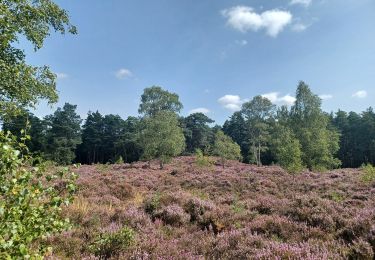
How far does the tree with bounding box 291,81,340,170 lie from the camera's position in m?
39.3

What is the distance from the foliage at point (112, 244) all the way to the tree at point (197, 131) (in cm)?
7251

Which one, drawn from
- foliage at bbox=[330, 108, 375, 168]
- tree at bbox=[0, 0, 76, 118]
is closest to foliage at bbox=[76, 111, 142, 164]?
foliage at bbox=[330, 108, 375, 168]

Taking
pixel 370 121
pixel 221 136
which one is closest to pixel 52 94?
pixel 221 136

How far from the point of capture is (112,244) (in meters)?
6.41

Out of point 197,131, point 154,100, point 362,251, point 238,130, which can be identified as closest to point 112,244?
point 362,251

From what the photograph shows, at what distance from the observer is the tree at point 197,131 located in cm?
8125

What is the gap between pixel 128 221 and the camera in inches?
352

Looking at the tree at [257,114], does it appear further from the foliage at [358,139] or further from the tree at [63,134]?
the tree at [63,134]

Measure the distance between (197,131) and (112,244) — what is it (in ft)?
254

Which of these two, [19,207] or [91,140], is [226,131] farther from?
[19,207]

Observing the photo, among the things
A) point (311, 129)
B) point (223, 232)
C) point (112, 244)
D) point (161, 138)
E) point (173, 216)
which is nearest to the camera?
point (112, 244)

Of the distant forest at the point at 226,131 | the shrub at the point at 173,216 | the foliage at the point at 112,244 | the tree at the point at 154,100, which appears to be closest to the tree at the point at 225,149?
the distant forest at the point at 226,131

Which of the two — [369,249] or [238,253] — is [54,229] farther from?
[369,249]

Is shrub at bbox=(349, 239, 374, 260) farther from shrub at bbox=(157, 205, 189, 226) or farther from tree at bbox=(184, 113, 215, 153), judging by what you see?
tree at bbox=(184, 113, 215, 153)
